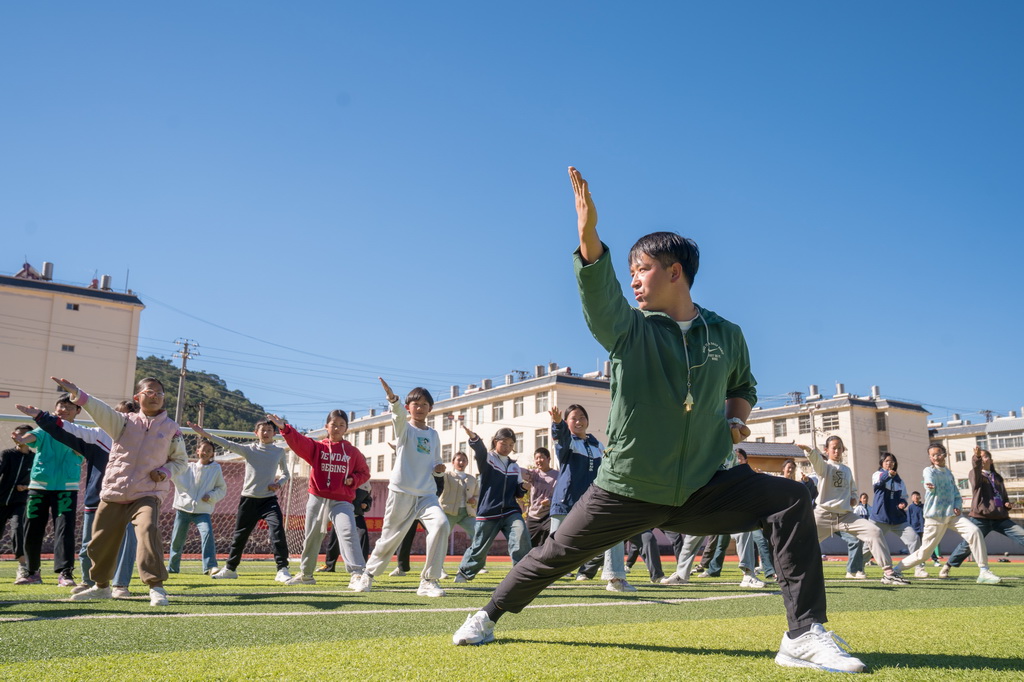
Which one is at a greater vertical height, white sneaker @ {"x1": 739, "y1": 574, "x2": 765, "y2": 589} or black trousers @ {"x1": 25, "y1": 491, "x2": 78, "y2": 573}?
black trousers @ {"x1": 25, "y1": 491, "x2": 78, "y2": 573}

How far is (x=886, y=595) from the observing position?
8.20 m

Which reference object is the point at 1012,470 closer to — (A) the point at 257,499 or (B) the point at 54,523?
(A) the point at 257,499

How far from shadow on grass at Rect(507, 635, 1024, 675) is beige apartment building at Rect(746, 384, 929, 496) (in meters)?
73.0

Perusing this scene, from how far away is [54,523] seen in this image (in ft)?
29.9

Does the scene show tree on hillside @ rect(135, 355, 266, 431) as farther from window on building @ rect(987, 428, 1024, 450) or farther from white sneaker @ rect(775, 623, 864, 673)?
window on building @ rect(987, 428, 1024, 450)

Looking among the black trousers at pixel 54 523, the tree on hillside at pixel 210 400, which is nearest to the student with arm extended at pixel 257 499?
the black trousers at pixel 54 523

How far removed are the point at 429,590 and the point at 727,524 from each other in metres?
4.73

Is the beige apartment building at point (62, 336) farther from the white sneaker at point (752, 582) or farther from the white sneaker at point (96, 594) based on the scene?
the white sneaker at point (752, 582)

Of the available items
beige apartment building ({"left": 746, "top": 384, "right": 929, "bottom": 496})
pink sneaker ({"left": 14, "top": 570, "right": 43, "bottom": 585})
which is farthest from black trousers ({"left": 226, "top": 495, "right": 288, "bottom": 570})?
beige apartment building ({"left": 746, "top": 384, "right": 929, "bottom": 496})

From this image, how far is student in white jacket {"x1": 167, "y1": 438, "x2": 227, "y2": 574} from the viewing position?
1084cm

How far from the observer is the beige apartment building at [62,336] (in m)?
52.0

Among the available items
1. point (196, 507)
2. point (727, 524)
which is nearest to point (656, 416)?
point (727, 524)

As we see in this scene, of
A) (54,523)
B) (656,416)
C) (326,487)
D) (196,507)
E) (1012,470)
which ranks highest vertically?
(1012,470)

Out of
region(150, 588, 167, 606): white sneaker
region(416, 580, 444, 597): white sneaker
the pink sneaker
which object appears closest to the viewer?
region(150, 588, 167, 606): white sneaker
